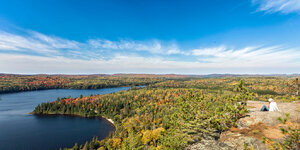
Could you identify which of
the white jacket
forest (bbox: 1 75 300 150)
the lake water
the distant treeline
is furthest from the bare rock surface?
the lake water

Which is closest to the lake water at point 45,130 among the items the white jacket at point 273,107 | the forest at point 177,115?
A: the forest at point 177,115

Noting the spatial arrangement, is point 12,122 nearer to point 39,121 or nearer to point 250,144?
point 39,121

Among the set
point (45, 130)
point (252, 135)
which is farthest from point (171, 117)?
point (45, 130)

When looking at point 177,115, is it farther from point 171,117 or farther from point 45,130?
point 45,130

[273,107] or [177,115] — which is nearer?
[273,107]

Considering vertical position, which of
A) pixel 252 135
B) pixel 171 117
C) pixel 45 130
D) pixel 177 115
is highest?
pixel 252 135

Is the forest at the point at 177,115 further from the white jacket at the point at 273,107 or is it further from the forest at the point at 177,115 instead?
the white jacket at the point at 273,107

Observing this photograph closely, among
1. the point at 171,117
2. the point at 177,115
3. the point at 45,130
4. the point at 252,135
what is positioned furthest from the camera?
the point at 45,130

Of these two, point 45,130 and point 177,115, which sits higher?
point 177,115

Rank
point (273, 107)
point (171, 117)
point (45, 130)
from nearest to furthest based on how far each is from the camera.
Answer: point (273, 107) → point (171, 117) → point (45, 130)

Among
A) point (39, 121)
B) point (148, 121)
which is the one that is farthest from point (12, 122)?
point (148, 121)

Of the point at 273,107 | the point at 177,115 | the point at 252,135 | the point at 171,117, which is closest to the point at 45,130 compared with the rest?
the point at 171,117

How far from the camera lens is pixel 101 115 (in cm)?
13838

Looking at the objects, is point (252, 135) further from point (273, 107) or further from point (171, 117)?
point (171, 117)
